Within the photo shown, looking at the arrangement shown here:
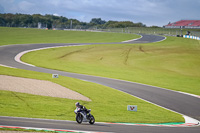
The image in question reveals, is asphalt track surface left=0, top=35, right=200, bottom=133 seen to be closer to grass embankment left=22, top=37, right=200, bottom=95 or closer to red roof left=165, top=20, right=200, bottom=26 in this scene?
grass embankment left=22, top=37, right=200, bottom=95

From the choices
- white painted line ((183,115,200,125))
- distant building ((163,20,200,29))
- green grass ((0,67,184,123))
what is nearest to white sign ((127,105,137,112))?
green grass ((0,67,184,123))

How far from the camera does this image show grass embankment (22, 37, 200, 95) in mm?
35562

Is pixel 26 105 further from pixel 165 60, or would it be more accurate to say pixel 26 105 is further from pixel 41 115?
pixel 165 60

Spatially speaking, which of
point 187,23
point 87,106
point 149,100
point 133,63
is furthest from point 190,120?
point 187,23

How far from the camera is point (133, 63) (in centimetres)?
4725

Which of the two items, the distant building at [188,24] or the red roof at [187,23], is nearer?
the distant building at [188,24]

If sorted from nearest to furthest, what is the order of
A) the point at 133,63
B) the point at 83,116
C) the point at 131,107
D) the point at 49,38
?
the point at 83,116 < the point at 131,107 < the point at 133,63 < the point at 49,38

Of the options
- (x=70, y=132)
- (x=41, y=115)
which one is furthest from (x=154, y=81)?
(x=70, y=132)

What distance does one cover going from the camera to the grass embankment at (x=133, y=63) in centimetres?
3556

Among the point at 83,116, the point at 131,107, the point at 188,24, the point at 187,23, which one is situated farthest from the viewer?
the point at 187,23

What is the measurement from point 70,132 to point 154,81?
23276 millimetres

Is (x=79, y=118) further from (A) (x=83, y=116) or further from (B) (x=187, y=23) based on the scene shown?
(B) (x=187, y=23)

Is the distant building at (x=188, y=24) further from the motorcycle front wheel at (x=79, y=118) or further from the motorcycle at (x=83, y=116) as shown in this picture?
the motorcycle front wheel at (x=79, y=118)

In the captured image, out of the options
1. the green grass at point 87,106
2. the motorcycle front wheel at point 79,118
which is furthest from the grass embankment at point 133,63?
the motorcycle front wheel at point 79,118
